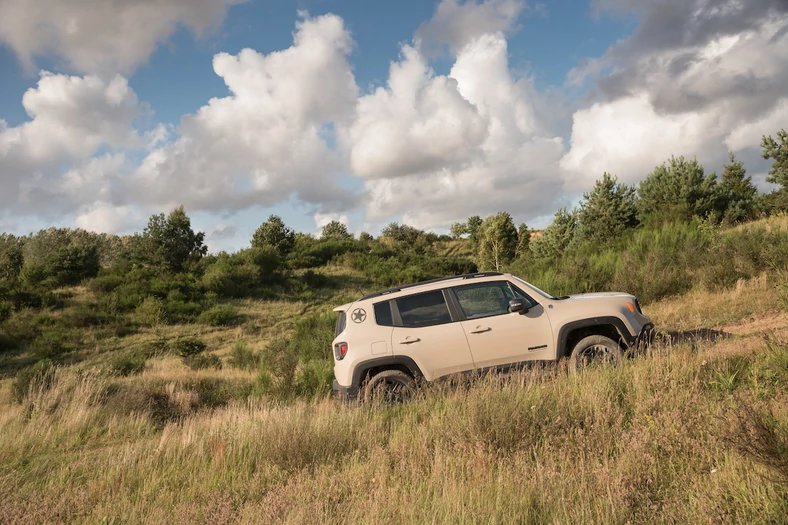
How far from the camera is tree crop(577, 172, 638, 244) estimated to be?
910 inches

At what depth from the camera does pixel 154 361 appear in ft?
70.2

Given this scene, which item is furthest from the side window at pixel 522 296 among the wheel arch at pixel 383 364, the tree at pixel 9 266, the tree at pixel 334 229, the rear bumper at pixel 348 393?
the tree at pixel 334 229

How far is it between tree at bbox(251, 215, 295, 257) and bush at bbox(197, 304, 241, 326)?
1964 cm

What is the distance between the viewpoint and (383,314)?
22.9 feet

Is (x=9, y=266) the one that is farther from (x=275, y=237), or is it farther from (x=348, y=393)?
(x=348, y=393)

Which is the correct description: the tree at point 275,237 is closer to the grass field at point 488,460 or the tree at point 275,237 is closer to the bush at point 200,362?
the bush at point 200,362

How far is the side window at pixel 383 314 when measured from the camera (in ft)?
22.7

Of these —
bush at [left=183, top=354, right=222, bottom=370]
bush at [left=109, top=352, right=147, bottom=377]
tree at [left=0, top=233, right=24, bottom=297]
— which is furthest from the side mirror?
tree at [left=0, top=233, right=24, bottom=297]

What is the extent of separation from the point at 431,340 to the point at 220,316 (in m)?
29.4

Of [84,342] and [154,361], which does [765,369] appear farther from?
[84,342]

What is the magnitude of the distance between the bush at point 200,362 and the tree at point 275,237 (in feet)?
110

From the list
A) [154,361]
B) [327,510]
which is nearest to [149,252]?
[154,361]

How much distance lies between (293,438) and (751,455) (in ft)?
12.7

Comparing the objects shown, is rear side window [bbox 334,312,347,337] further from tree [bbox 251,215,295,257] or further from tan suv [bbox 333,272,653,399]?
tree [bbox 251,215,295,257]
